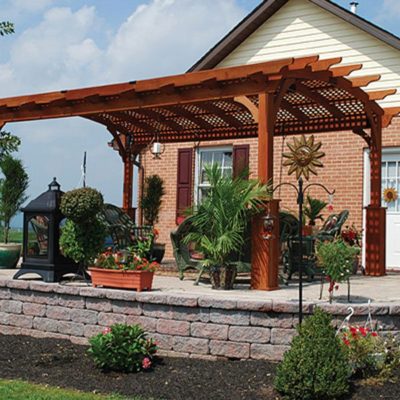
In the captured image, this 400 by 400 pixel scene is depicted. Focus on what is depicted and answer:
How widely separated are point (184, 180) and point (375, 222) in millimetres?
4726

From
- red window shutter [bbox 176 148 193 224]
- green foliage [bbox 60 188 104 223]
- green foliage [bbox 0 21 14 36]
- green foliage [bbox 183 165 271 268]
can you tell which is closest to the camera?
green foliage [bbox 183 165 271 268]

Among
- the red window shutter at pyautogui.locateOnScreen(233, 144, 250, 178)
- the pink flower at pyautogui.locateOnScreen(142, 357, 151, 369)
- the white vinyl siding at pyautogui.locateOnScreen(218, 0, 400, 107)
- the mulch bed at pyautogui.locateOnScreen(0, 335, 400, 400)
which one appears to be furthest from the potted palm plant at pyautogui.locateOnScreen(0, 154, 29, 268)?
the white vinyl siding at pyautogui.locateOnScreen(218, 0, 400, 107)

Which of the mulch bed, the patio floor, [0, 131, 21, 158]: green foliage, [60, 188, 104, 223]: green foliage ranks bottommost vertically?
the mulch bed

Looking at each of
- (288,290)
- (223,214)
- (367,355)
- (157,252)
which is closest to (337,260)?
(367,355)

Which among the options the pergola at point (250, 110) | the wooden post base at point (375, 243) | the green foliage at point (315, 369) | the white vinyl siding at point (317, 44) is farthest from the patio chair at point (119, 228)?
the white vinyl siding at point (317, 44)

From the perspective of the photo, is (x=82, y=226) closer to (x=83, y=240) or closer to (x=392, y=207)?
(x=83, y=240)

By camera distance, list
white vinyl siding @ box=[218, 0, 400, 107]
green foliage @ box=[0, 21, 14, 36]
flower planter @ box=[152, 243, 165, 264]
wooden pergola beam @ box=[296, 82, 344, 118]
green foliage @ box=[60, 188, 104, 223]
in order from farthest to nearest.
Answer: white vinyl siding @ box=[218, 0, 400, 107], flower planter @ box=[152, 243, 165, 264], wooden pergola beam @ box=[296, 82, 344, 118], green foliage @ box=[0, 21, 14, 36], green foliage @ box=[60, 188, 104, 223]

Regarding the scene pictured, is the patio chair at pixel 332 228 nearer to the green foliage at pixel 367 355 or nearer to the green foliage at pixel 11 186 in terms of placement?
the green foliage at pixel 367 355

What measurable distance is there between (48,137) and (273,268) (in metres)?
5.84

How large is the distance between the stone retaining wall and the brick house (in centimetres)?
510

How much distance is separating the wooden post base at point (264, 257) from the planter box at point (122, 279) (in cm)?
110

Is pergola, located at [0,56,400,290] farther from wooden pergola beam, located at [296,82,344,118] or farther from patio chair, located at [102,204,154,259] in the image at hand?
patio chair, located at [102,204,154,259]

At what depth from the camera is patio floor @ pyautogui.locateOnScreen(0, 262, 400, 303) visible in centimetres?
635

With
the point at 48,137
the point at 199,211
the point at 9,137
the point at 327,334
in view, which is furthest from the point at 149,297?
the point at 48,137
